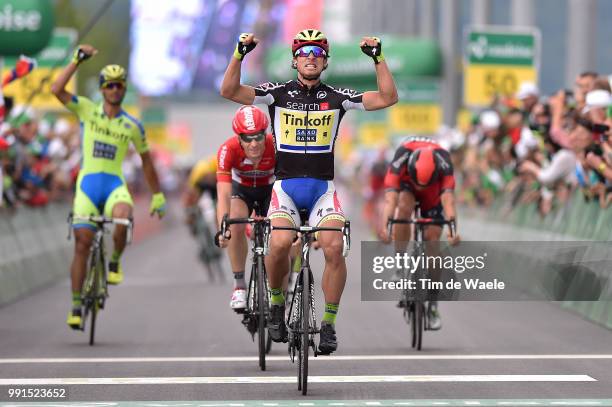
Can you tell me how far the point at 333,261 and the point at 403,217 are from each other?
348cm

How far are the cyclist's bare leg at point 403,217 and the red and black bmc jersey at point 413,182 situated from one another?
0.06 m

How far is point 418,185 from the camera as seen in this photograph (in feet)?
46.3

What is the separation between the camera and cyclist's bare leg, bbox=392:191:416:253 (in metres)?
14.1

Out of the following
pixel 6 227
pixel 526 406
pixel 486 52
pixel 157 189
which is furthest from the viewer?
pixel 486 52

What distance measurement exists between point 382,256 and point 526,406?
12.0 feet

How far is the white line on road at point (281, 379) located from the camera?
10.9 meters

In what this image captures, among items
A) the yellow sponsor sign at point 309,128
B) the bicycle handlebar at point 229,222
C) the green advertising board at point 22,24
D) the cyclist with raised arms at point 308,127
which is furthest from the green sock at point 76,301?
the green advertising board at point 22,24

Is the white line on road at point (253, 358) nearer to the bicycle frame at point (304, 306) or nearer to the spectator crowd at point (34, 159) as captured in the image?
the bicycle frame at point (304, 306)

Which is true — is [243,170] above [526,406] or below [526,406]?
above

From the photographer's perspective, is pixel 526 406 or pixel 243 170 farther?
pixel 243 170

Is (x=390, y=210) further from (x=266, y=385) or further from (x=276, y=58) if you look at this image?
(x=276, y=58)

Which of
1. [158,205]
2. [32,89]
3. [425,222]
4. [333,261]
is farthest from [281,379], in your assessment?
[32,89]

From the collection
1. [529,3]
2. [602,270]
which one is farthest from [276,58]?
[602,270]

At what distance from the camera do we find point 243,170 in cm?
1316
